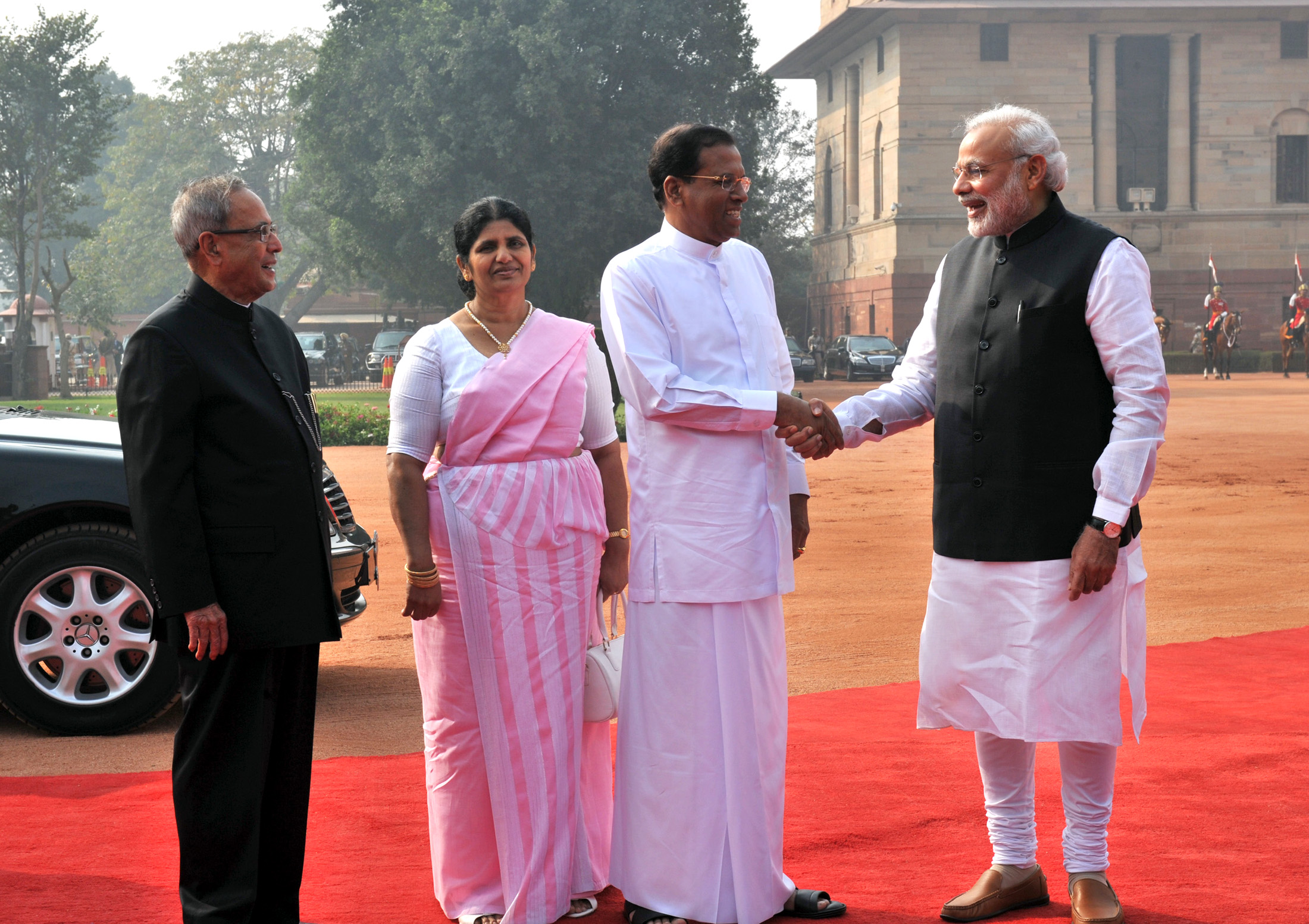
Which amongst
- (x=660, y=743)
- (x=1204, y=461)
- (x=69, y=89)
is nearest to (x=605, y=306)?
(x=660, y=743)

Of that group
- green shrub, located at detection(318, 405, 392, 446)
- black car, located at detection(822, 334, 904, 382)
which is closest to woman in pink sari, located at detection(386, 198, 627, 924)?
green shrub, located at detection(318, 405, 392, 446)

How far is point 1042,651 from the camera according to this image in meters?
3.59

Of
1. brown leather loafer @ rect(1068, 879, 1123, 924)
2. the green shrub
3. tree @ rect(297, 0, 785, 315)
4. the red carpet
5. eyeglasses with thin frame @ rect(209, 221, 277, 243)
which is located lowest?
the red carpet

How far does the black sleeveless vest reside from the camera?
360 centimetres

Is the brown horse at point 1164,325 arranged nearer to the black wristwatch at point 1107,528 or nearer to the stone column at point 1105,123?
the stone column at point 1105,123

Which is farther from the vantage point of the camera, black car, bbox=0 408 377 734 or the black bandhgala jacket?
black car, bbox=0 408 377 734

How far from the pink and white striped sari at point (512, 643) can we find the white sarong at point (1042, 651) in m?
1.05

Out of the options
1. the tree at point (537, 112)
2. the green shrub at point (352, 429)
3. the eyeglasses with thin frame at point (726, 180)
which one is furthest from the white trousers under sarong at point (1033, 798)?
the tree at point (537, 112)

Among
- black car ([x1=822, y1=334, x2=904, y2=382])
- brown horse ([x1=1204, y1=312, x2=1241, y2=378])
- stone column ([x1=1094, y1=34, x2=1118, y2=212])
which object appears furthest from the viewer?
stone column ([x1=1094, y1=34, x2=1118, y2=212])

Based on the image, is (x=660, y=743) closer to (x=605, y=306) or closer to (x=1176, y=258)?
(x=605, y=306)

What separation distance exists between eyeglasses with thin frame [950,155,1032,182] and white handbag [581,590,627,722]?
1507 mm

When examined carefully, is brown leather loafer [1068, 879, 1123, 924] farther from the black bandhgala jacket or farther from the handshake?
the black bandhgala jacket

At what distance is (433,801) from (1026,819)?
65.2 inches

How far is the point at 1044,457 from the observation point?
3615 millimetres
